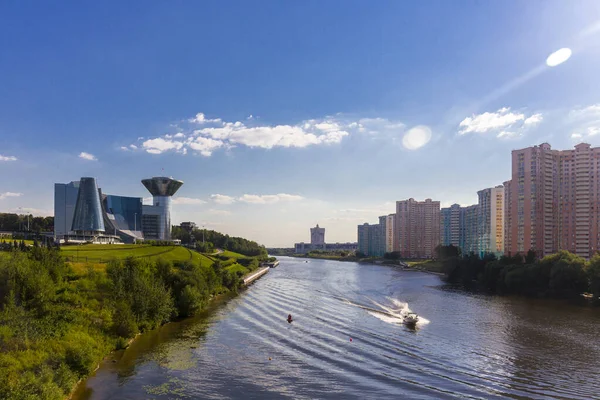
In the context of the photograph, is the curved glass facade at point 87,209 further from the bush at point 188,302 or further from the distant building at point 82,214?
the bush at point 188,302

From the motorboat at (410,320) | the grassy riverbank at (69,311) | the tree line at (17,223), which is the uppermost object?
the tree line at (17,223)

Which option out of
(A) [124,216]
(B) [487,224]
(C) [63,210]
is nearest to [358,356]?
(B) [487,224]

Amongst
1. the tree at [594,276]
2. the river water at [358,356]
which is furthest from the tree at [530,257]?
the river water at [358,356]

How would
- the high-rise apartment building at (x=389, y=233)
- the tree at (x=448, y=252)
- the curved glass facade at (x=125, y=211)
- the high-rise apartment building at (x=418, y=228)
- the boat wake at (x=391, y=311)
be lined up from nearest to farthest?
1. the boat wake at (x=391, y=311)
2. the tree at (x=448, y=252)
3. the curved glass facade at (x=125, y=211)
4. the high-rise apartment building at (x=418, y=228)
5. the high-rise apartment building at (x=389, y=233)

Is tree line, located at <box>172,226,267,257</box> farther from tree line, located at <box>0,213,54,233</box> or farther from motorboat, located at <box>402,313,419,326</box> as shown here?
motorboat, located at <box>402,313,419,326</box>

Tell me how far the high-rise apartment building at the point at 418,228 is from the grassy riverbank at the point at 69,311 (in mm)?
131738

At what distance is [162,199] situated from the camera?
15200 cm

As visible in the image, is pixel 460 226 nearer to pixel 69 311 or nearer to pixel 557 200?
pixel 557 200

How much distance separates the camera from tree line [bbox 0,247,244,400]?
63.7 feet

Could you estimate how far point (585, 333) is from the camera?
36.8 metres

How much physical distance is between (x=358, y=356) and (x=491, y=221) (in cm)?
9612

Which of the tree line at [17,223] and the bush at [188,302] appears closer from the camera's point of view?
the bush at [188,302]

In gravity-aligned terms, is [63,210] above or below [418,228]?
above

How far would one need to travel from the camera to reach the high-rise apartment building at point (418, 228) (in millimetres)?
165000
